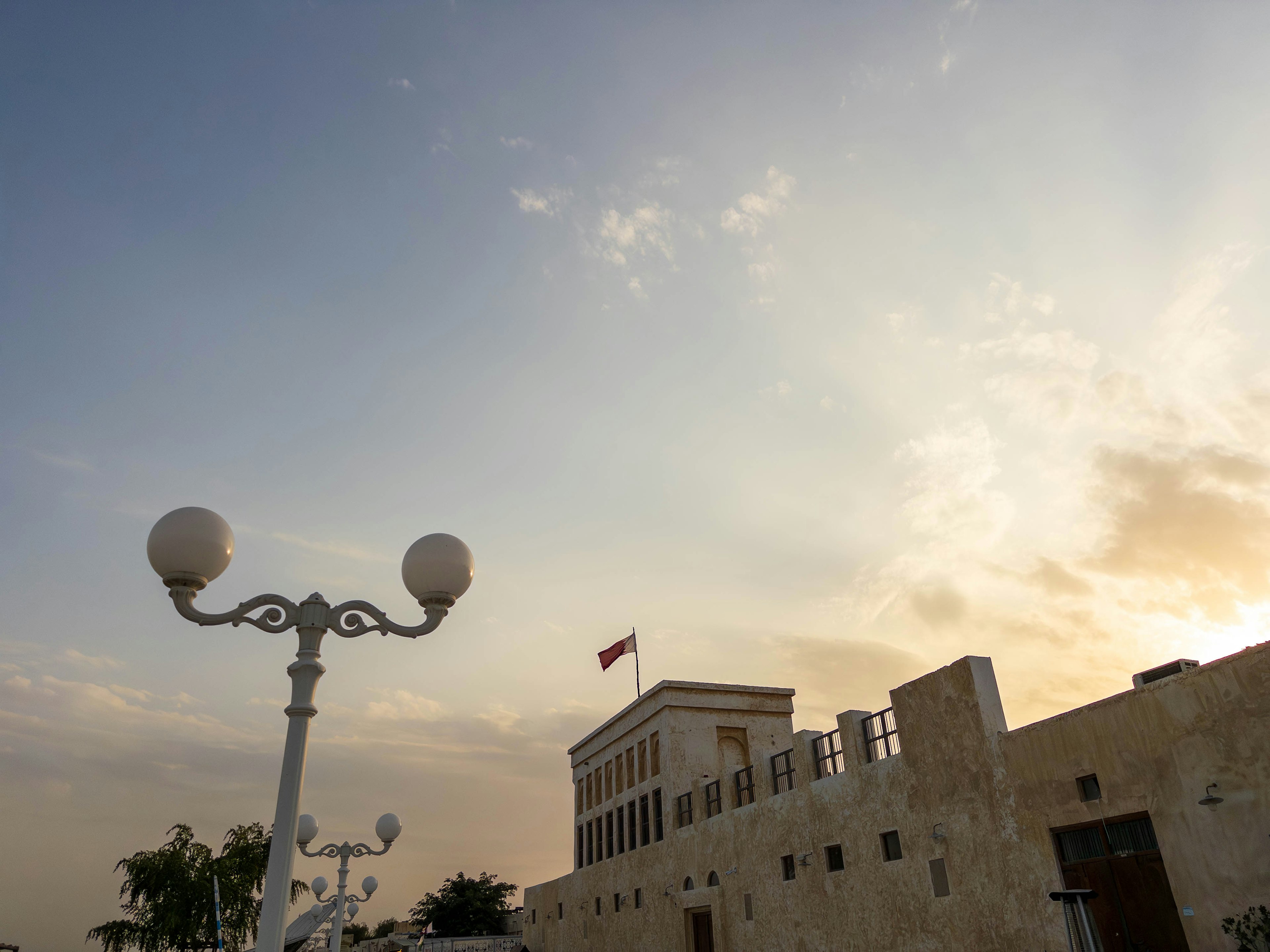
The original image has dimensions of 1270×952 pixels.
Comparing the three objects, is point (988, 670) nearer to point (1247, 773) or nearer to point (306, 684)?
point (1247, 773)

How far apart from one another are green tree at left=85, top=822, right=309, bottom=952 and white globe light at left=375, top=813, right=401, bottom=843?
52.1 ft

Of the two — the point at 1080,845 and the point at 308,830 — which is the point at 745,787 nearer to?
the point at 1080,845

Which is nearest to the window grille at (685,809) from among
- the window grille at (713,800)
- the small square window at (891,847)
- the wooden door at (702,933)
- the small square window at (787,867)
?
the window grille at (713,800)

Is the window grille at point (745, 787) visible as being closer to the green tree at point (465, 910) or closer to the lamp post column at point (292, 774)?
the lamp post column at point (292, 774)

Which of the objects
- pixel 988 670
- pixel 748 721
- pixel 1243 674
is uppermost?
pixel 748 721

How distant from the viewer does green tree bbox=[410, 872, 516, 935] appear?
67.0 metres

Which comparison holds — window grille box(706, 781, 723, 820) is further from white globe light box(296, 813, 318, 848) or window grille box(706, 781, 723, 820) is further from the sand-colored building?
white globe light box(296, 813, 318, 848)

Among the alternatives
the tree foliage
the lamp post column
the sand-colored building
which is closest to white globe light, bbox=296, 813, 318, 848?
the lamp post column

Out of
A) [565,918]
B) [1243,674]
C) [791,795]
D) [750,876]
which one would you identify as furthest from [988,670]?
[565,918]

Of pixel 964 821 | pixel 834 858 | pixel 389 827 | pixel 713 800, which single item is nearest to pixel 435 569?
pixel 389 827

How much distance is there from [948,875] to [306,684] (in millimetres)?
14505

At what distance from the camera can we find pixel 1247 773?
1078 centimetres

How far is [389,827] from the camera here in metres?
13.3

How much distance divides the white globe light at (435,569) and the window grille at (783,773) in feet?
57.4
